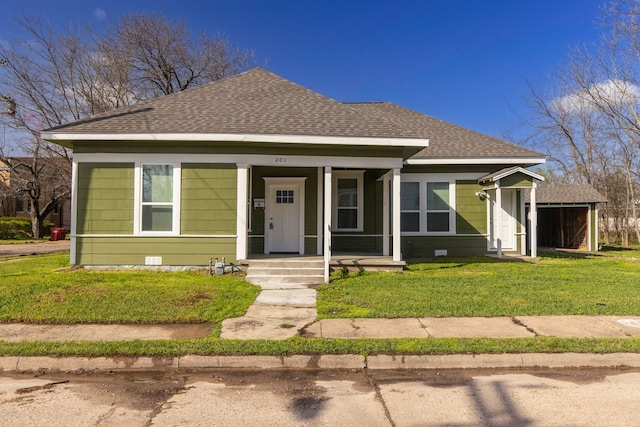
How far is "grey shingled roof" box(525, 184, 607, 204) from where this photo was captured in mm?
18703

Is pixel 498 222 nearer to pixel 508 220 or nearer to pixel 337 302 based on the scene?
pixel 508 220

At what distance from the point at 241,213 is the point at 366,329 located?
5.29 m

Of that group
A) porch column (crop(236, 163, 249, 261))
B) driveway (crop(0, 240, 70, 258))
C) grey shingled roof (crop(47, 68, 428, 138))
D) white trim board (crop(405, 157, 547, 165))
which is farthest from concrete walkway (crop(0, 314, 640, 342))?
driveway (crop(0, 240, 70, 258))

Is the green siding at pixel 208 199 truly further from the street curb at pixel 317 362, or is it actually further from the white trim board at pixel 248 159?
the street curb at pixel 317 362

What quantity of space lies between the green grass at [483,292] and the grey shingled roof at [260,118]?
3.58 metres

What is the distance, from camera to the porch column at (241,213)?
32.9 ft

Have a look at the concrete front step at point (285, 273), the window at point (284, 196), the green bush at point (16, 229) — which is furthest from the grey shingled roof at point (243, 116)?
the green bush at point (16, 229)

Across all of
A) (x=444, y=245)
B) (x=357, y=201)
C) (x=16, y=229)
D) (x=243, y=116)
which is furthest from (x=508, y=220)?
(x=16, y=229)

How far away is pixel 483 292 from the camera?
7895 millimetres

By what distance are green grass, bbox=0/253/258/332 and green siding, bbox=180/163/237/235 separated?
4.07ft

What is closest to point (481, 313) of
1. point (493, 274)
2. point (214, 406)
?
point (493, 274)

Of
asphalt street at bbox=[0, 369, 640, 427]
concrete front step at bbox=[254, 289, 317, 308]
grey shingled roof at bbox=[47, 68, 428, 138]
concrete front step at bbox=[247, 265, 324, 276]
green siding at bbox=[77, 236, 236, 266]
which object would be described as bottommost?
asphalt street at bbox=[0, 369, 640, 427]

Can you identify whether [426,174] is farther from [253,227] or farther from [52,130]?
[52,130]

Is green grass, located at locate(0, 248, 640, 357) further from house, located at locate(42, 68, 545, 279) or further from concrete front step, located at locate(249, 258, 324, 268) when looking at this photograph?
Result: house, located at locate(42, 68, 545, 279)
